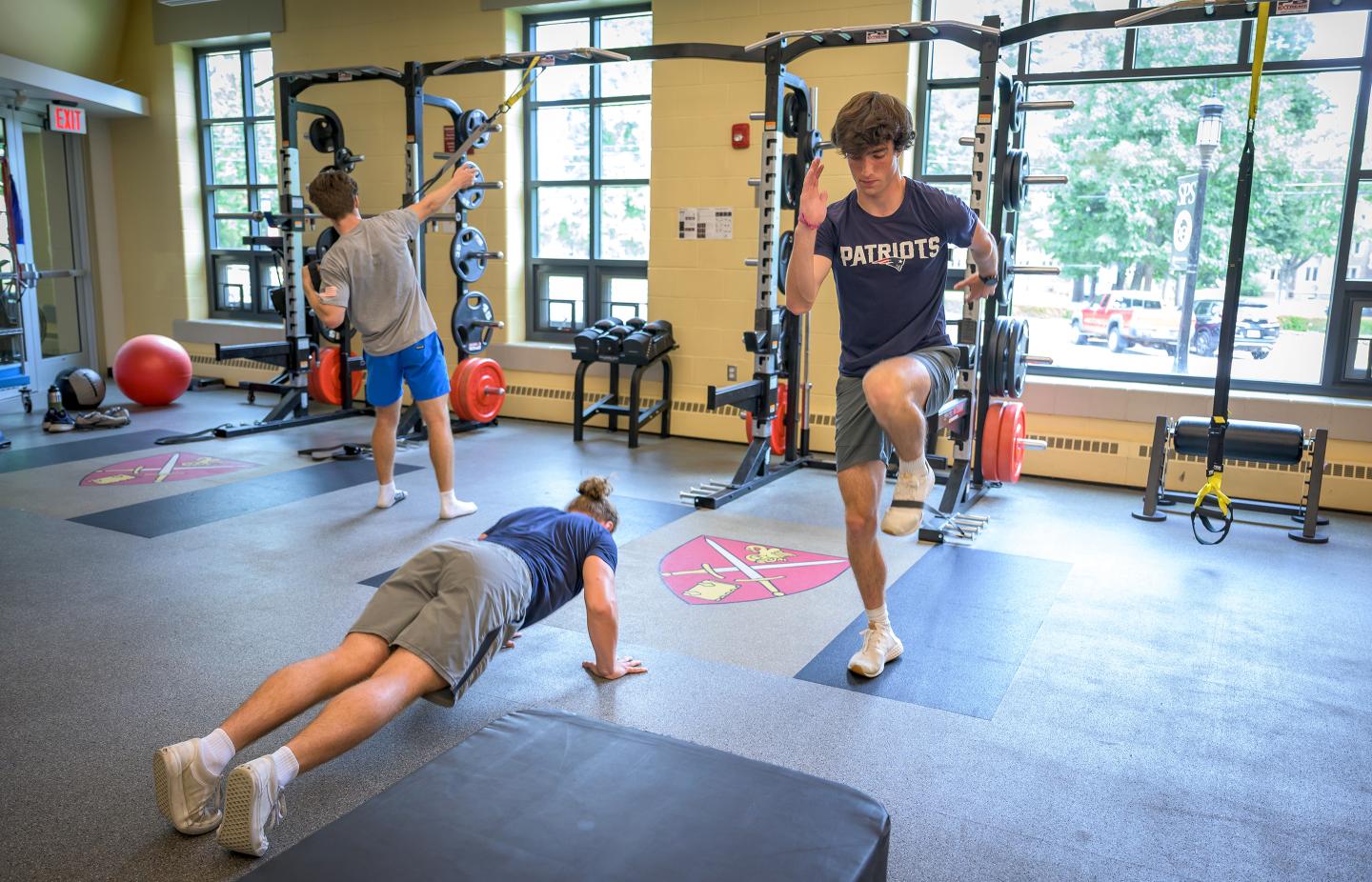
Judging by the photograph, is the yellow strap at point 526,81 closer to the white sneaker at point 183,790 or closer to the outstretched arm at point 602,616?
the outstretched arm at point 602,616

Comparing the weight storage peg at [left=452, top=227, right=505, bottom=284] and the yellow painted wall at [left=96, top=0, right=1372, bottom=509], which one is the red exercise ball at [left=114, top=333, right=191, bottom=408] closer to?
the yellow painted wall at [left=96, top=0, right=1372, bottom=509]

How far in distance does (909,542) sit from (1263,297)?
8.74ft

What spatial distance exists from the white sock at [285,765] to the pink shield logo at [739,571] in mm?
1794

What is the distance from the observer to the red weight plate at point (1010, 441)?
4793 mm

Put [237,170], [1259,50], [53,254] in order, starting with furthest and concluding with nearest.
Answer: [237,170] < [53,254] < [1259,50]

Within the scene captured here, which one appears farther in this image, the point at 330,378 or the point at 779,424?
the point at 330,378

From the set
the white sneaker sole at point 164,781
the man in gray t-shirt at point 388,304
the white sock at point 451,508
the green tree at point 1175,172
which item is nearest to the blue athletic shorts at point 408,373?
→ the man in gray t-shirt at point 388,304

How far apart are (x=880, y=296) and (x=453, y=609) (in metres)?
1.45

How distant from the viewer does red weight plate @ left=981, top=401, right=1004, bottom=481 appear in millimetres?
4820

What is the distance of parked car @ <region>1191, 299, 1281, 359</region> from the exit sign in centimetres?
843

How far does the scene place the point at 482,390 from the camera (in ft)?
21.2

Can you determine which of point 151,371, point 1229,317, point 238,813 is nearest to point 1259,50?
point 1229,317

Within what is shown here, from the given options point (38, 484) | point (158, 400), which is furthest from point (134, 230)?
point (38, 484)

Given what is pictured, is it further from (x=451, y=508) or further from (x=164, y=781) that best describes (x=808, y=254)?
(x=451, y=508)
